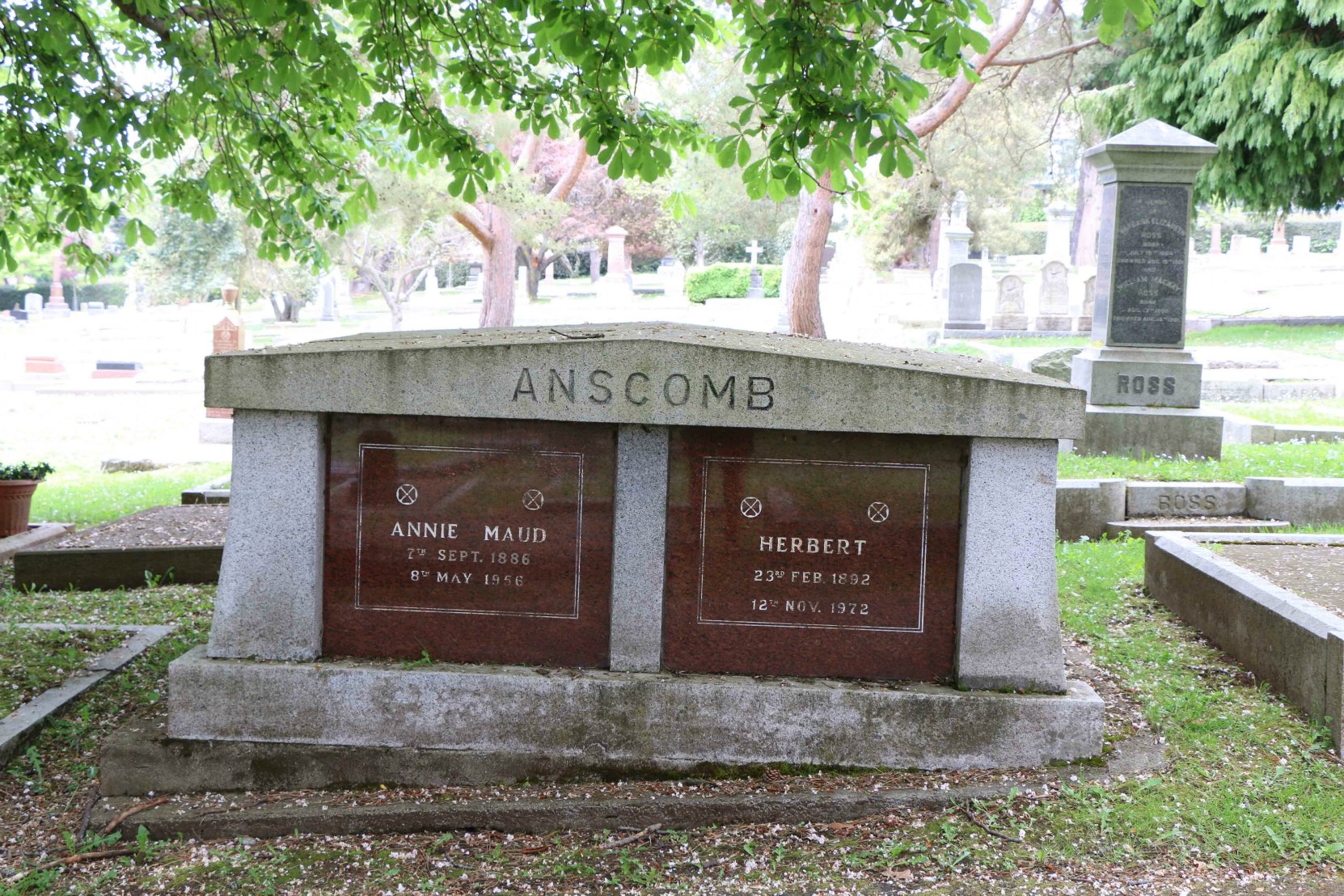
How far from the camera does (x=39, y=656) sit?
5.55m

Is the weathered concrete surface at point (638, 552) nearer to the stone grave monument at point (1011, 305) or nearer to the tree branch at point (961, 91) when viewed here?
the tree branch at point (961, 91)

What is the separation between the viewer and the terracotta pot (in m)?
9.26

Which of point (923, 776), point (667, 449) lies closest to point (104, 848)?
point (667, 449)

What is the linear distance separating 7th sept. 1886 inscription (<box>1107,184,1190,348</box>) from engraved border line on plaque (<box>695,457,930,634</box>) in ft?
28.1

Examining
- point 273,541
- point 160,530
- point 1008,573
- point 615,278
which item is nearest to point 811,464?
point 1008,573

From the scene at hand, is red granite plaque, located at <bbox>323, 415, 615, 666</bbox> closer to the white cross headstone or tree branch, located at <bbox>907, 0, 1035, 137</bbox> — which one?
tree branch, located at <bbox>907, 0, 1035, 137</bbox>

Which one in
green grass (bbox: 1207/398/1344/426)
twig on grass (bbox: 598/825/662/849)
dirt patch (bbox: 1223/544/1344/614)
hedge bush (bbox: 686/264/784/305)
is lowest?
twig on grass (bbox: 598/825/662/849)

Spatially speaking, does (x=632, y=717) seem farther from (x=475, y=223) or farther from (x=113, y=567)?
(x=475, y=223)

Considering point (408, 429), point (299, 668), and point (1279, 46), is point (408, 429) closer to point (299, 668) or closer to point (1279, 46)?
point (299, 668)

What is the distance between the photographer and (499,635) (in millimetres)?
4359

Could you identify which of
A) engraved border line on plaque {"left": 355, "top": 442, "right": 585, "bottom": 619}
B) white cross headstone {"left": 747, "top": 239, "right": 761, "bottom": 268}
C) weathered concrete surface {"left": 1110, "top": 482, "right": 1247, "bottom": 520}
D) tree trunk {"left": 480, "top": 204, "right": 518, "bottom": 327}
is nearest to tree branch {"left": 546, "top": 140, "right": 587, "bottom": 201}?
tree trunk {"left": 480, "top": 204, "right": 518, "bottom": 327}

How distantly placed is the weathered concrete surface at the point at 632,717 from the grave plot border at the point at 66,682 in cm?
84

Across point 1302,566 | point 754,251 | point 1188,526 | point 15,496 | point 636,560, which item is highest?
point 754,251

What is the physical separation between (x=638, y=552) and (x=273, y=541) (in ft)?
4.48
